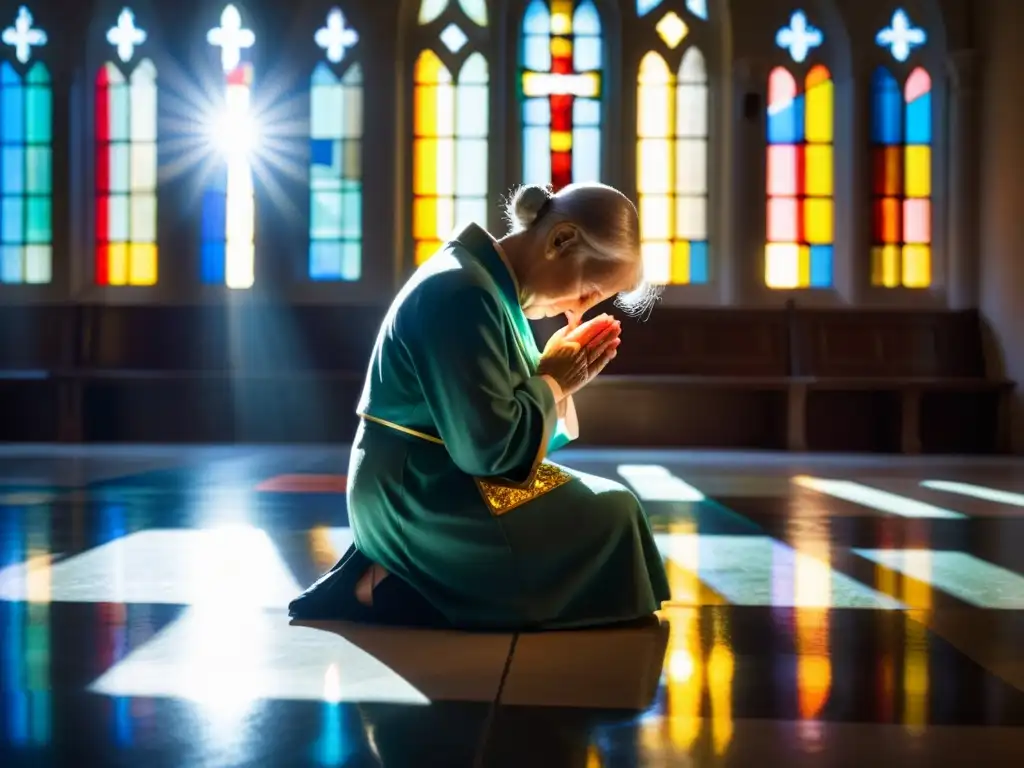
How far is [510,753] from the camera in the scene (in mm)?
1625

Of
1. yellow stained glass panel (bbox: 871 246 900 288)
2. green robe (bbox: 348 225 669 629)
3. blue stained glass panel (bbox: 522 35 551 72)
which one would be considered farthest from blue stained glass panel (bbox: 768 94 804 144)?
green robe (bbox: 348 225 669 629)

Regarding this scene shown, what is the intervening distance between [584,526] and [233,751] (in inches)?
40.8

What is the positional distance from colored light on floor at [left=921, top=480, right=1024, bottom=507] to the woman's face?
12.1ft

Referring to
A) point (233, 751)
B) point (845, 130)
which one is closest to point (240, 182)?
point (845, 130)

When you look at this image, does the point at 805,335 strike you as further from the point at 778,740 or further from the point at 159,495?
the point at 778,740

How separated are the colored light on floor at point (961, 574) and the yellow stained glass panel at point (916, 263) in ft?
24.2

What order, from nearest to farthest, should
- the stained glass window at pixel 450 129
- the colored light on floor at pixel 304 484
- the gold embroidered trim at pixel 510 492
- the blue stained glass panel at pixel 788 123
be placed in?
the gold embroidered trim at pixel 510 492 < the colored light on floor at pixel 304 484 < the blue stained glass panel at pixel 788 123 < the stained glass window at pixel 450 129

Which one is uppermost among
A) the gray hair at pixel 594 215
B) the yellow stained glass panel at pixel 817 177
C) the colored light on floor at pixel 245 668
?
the yellow stained glass panel at pixel 817 177

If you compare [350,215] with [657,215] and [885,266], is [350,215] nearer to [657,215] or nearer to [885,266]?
[657,215]

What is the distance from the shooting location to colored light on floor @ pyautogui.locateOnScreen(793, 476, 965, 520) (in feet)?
16.6

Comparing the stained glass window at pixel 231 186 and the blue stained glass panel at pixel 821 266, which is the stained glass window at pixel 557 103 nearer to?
the blue stained glass panel at pixel 821 266

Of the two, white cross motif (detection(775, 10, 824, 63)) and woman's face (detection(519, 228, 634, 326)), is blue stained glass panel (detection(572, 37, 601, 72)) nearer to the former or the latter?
white cross motif (detection(775, 10, 824, 63))

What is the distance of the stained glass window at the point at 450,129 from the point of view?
10891 mm

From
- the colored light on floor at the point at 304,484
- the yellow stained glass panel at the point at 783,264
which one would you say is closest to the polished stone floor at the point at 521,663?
the colored light on floor at the point at 304,484
